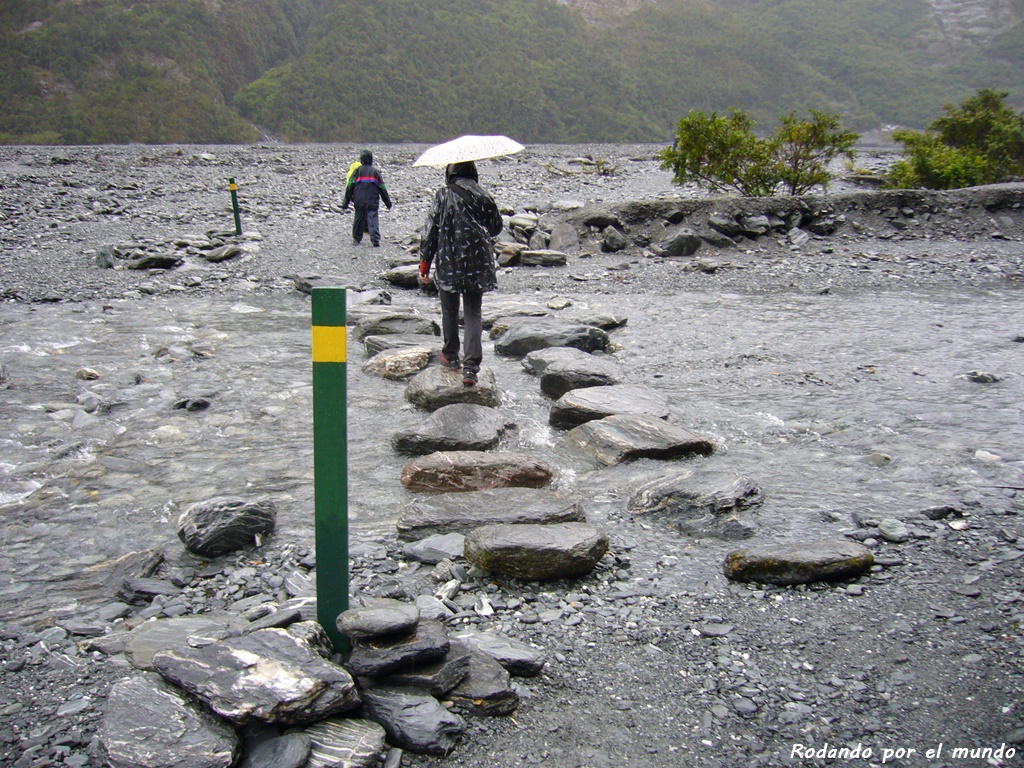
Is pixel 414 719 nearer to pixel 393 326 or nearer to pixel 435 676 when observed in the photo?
pixel 435 676

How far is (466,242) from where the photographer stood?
18.1 ft

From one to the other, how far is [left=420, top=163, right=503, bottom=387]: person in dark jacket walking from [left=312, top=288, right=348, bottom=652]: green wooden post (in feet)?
10.2

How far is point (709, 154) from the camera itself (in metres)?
14.6

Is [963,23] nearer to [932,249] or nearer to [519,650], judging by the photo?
[932,249]

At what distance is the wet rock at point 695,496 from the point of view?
3928mm

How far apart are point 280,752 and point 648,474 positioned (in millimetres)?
2777

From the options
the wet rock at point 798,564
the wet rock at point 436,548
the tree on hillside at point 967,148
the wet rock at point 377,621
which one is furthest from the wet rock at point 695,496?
the tree on hillside at point 967,148

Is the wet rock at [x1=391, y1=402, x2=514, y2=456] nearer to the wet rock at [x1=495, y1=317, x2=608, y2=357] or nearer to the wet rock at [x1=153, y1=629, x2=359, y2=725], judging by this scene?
the wet rock at [x1=495, y1=317, x2=608, y2=357]

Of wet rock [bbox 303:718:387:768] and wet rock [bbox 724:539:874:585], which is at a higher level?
wet rock [bbox 724:539:874:585]

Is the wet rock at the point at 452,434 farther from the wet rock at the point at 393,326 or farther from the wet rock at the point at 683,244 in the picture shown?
the wet rock at the point at 683,244

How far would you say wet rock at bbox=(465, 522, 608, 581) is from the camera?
331 cm

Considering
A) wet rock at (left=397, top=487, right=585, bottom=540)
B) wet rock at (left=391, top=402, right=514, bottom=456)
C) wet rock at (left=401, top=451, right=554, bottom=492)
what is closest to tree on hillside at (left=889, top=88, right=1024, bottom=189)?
wet rock at (left=391, top=402, right=514, bottom=456)

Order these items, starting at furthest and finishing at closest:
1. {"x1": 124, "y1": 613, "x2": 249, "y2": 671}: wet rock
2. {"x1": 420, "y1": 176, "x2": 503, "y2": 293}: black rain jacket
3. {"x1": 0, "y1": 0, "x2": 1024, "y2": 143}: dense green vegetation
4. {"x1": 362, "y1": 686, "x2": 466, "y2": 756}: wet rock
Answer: {"x1": 0, "y1": 0, "x2": 1024, "y2": 143}: dense green vegetation
{"x1": 420, "y1": 176, "x2": 503, "y2": 293}: black rain jacket
{"x1": 124, "y1": 613, "x2": 249, "y2": 671}: wet rock
{"x1": 362, "y1": 686, "x2": 466, "y2": 756}: wet rock

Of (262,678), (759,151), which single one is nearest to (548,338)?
(262,678)
